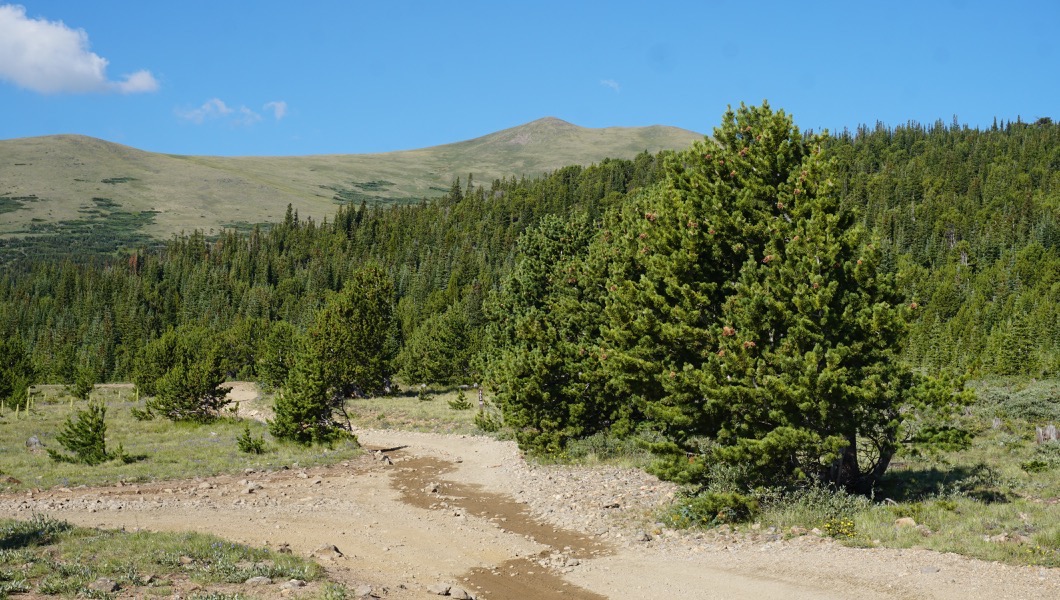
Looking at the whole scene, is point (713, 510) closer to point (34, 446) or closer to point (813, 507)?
point (813, 507)

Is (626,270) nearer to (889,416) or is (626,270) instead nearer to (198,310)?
(889,416)

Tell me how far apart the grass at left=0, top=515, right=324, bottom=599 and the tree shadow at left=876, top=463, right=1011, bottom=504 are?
13574 mm

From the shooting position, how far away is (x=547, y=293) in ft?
100

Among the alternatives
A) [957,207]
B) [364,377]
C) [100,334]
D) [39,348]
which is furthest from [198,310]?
[957,207]

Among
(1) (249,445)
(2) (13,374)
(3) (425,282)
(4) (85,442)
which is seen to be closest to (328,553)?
(1) (249,445)

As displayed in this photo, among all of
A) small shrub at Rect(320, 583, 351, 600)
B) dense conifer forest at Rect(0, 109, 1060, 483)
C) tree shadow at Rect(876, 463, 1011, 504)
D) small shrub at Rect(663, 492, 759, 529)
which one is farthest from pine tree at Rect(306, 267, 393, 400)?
small shrub at Rect(320, 583, 351, 600)

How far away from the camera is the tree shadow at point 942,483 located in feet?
54.1

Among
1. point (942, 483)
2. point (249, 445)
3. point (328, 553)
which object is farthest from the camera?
point (249, 445)

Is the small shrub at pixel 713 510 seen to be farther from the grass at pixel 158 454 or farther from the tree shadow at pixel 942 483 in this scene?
the grass at pixel 158 454

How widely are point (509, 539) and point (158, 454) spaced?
19346 millimetres

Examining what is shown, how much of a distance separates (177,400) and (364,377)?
544 inches

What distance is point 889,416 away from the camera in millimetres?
16484

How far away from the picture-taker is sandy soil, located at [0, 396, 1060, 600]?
11.9 meters

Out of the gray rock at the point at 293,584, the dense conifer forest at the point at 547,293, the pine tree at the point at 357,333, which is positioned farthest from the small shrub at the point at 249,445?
the pine tree at the point at 357,333
